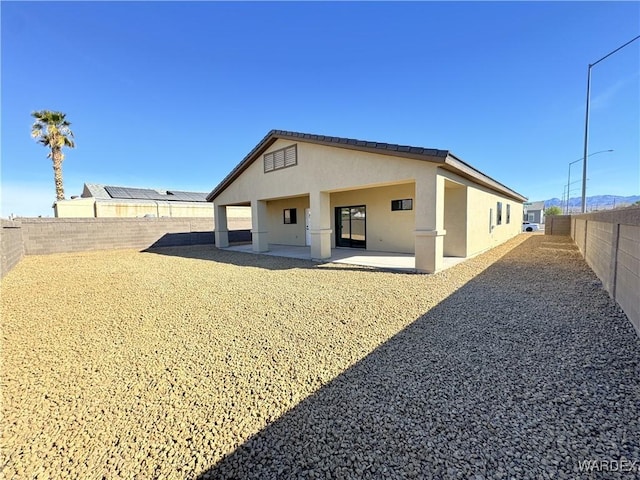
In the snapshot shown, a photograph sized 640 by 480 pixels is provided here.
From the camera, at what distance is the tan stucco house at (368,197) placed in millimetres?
8180

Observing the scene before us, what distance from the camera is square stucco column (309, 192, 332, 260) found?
36.3 ft

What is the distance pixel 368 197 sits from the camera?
529 inches

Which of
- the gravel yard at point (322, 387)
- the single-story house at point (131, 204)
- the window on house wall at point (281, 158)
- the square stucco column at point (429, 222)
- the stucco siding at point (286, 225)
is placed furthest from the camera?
the single-story house at point (131, 204)

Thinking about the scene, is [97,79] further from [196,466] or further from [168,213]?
[168,213]

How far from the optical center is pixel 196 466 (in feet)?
6.23

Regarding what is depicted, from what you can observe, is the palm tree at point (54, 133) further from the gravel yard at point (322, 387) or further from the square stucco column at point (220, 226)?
the gravel yard at point (322, 387)

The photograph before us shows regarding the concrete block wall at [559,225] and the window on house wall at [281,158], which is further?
the concrete block wall at [559,225]

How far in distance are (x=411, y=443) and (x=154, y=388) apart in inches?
98.5

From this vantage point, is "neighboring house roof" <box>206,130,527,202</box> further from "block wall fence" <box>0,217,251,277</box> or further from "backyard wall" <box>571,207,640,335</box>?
"block wall fence" <box>0,217,251,277</box>

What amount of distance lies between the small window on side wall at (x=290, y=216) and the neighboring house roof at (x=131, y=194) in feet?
56.8

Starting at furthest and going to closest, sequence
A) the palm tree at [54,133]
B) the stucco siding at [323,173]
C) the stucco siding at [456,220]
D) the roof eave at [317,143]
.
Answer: the palm tree at [54,133], the stucco siding at [456,220], the stucco siding at [323,173], the roof eave at [317,143]

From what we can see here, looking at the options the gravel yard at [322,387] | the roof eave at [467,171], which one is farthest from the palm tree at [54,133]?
the roof eave at [467,171]

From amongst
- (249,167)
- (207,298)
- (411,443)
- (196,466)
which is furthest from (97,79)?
(411,443)

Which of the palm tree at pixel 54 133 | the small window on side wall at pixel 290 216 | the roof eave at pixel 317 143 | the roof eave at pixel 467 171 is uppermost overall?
the palm tree at pixel 54 133
